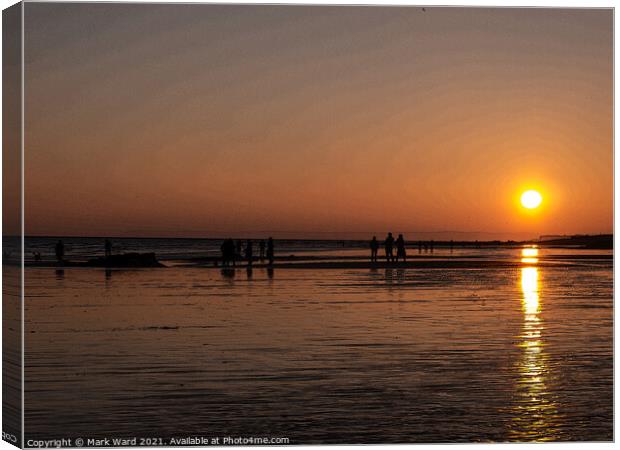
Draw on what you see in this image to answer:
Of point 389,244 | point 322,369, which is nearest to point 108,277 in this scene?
point 389,244

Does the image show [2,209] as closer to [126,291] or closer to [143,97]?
[143,97]

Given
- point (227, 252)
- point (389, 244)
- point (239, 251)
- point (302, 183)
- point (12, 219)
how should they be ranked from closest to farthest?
point (12, 219)
point (302, 183)
point (389, 244)
point (239, 251)
point (227, 252)

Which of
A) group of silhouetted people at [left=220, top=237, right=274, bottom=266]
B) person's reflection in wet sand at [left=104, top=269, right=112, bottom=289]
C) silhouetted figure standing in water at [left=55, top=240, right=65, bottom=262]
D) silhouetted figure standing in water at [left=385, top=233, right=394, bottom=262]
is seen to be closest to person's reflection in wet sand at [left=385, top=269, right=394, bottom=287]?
group of silhouetted people at [left=220, top=237, right=274, bottom=266]

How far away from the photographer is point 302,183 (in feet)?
38.7

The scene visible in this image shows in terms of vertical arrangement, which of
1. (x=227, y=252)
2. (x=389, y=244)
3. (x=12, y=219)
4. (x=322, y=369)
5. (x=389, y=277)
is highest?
(x=12, y=219)

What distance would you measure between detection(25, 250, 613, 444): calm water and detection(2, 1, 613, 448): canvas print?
0.11ft

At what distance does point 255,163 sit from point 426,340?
9.37 ft

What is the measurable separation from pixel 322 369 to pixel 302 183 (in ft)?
8.03

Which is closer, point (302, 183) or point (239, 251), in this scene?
point (302, 183)

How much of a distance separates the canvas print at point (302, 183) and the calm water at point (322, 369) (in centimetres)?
3

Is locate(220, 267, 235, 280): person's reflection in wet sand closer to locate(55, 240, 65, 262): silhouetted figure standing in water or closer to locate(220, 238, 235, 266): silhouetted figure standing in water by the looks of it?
locate(220, 238, 235, 266): silhouetted figure standing in water

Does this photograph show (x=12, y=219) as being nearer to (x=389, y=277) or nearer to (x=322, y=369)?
(x=322, y=369)

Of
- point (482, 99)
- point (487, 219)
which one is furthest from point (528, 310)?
point (482, 99)

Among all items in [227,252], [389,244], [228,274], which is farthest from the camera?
[228,274]
